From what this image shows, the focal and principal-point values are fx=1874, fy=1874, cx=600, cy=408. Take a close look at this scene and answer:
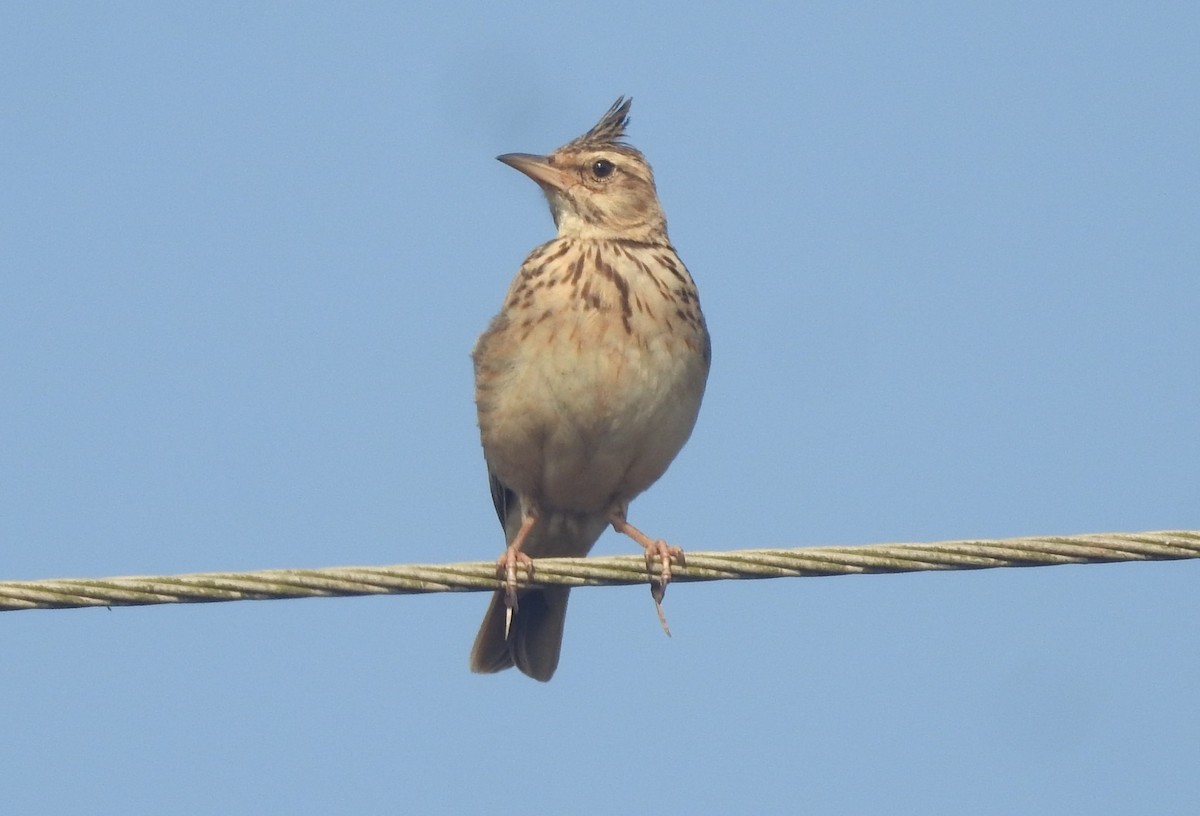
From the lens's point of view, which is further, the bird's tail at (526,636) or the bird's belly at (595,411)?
the bird's tail at (526,636)

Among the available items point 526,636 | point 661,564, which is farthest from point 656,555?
point 526,636

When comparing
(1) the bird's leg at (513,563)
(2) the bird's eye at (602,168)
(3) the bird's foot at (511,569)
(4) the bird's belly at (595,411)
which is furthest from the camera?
(2) the bird's eye at (602,168)

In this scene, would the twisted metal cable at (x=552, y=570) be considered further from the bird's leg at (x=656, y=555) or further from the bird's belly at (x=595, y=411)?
the bird's belly at (x=595, y=411)

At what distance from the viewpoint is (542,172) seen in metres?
11.1

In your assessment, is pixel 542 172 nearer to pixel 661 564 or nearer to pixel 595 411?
pixel 595 411

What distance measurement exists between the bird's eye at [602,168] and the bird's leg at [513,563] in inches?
80.7

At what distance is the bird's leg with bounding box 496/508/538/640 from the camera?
26.9 feet

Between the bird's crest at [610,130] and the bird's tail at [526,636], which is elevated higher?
the bird's crest at [610,130]

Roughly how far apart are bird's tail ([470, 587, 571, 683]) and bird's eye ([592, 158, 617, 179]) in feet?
8.15

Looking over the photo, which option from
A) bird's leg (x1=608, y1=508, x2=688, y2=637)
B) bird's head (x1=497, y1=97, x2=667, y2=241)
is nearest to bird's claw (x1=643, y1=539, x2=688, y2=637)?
bird's leg (x1=608, y1=508, x2=688, y2=637)

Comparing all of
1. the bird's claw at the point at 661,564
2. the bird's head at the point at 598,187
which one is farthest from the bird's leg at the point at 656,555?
the bird's head at the point at 598,187

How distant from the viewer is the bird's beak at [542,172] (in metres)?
11.1

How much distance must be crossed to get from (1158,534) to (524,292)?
166 inches

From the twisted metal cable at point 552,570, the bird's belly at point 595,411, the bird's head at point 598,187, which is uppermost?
the bird's head at point 598,187
